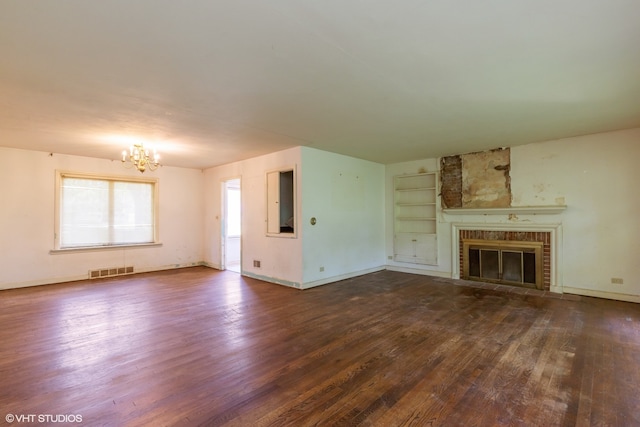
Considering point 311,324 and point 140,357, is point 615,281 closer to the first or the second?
point 311,324

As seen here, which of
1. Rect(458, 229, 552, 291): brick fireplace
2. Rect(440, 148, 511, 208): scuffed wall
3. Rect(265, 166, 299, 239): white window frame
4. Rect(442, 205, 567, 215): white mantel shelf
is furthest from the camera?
Rect(265, 166, 299, 239): white window frame

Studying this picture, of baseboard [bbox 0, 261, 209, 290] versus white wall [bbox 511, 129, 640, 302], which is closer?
white wall [bbox 511, 129, 640, 302]

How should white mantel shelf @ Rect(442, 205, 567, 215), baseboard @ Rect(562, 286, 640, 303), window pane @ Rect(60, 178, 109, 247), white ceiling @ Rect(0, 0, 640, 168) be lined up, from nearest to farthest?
white ceiling @ Rect(0, 0, 640, 168) < baseboard @ Rect(562, 286, 640, 303) < white mantel shelf @ Rect(442, 205, 567, 215) < window pane @ Rect(60, 178, 109, 247)

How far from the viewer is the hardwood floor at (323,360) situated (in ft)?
6.42

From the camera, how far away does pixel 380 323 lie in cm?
357

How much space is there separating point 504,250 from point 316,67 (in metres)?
5.03

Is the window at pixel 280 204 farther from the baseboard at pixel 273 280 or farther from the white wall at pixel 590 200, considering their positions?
the white wall at pixel 590 200

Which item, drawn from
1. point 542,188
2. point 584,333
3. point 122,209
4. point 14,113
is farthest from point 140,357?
point 542,188

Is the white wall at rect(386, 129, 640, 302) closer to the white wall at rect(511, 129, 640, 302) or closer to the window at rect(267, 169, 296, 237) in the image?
the white wall at rect(511, 129, 640, 302)

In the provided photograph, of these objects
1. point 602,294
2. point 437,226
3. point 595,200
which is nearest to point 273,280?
point 437,226

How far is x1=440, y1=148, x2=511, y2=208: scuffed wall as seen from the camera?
5.55 metres

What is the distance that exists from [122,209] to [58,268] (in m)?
1.61

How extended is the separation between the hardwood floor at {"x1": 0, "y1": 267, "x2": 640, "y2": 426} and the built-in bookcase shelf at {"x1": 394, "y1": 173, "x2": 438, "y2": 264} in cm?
194

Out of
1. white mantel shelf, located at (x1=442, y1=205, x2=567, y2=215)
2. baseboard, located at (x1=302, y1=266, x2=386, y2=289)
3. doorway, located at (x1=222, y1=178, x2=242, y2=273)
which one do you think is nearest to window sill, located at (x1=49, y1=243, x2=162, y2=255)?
doorway, located at (x1=222, y1=178, x2=242, y2=273)
